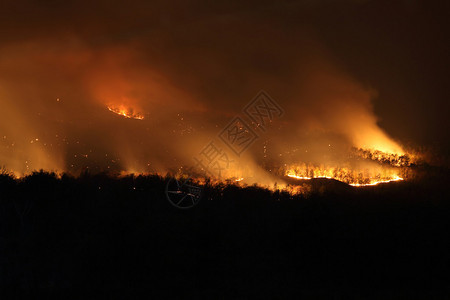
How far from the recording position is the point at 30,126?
1443cm

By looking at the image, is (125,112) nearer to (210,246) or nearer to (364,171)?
(364,171)

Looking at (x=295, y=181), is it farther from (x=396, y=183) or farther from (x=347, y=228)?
(x=347, y=228)

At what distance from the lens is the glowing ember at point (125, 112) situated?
15.8m

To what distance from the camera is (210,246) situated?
8.01 metres

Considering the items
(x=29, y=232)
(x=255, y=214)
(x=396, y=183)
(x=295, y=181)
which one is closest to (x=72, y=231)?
(x=29, y=232)

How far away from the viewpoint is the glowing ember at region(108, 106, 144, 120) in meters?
15.8

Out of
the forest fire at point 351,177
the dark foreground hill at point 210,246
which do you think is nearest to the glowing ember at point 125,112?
the forest fire at point 351,177

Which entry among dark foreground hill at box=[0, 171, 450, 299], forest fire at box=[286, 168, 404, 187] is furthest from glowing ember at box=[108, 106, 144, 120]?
dark foreground hill at box=[0, 171, 450, 299]

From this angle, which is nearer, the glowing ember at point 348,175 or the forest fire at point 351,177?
the forest fire at point 351,177

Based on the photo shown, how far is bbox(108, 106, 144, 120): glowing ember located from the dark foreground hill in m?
6.15

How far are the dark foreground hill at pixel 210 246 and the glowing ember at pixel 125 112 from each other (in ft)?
20.2

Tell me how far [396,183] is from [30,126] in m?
11.3

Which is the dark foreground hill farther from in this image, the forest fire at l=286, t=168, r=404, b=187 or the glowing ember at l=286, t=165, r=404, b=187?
the glowing ember at l=286, t=165, r=404, b=187

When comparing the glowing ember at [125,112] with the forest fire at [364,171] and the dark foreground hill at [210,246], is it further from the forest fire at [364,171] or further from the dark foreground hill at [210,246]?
the dark foreground hill at [210,246]
